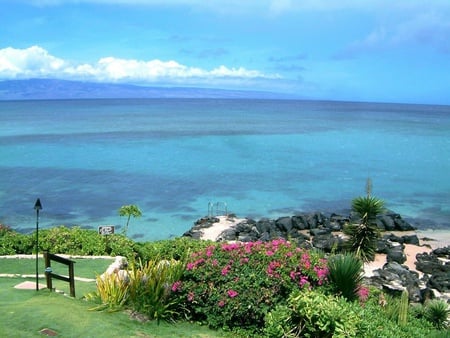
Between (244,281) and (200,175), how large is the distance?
142 feet

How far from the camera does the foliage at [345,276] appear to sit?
11.3 m

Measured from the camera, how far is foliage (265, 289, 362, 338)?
9523 mm

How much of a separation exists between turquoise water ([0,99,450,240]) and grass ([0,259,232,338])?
63.8ft

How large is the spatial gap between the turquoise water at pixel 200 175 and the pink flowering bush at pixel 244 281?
19.7 meters

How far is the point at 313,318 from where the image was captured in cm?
994

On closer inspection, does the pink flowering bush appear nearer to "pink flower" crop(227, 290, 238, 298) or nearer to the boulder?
"pink flower" crop(227, 290, 238, 298)

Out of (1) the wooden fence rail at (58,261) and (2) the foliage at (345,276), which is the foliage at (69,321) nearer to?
(1) the wooden fence rail at (58,261)

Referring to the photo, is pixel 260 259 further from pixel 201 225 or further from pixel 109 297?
pixel 201 225

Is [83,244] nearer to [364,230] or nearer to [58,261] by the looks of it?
[58,261]

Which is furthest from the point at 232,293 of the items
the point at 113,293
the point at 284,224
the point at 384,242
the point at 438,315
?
the point at 284,224

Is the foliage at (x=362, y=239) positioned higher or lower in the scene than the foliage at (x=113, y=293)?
lower

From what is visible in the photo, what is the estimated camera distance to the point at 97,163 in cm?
6119

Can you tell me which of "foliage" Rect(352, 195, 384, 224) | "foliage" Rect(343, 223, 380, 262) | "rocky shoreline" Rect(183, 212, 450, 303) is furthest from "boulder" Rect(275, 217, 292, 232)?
"foliage" Rect(352, 195, 384, 224)

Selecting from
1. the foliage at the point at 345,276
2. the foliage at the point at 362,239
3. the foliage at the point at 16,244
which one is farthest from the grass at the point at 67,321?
the foliage at the point at 362,239
